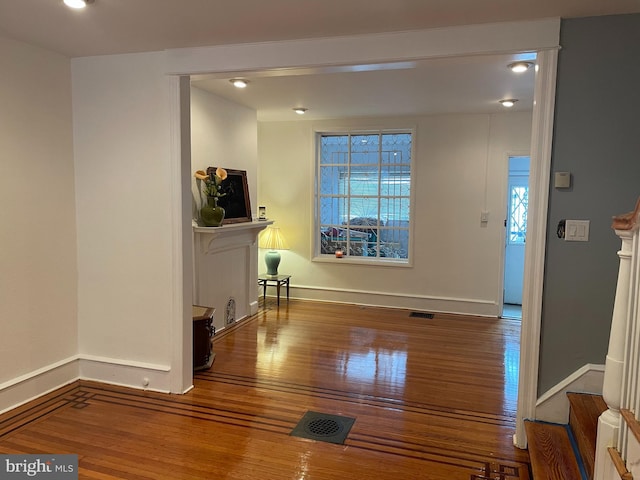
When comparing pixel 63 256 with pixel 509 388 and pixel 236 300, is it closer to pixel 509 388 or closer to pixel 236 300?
pixel 236 300

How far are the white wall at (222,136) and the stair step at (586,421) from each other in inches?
134

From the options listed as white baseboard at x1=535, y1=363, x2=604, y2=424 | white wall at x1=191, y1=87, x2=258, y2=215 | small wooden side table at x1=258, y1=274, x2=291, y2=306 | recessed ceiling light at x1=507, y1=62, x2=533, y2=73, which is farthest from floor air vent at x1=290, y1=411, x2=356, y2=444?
small wooden side table at x1=258, y1=274, x2=291, y2=306

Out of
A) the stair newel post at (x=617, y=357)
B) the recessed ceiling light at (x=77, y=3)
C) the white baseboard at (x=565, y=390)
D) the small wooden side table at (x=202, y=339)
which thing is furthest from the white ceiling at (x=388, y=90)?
the white baseboard at (x=565, y=390)

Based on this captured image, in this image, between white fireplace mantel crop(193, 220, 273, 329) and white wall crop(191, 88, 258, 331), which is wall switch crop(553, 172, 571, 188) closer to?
white fireplace mantel crop(193, 220, 273, 329)

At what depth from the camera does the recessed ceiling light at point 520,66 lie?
3250 mm

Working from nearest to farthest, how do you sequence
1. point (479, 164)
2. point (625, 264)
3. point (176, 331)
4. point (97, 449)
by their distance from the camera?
point (625, 264) < point (97, 449) < point (176, 331) < point (479, 164)

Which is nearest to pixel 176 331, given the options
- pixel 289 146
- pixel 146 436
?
pixel 146 436

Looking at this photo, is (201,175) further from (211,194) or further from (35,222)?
(35,222)

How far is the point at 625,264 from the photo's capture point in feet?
5.42

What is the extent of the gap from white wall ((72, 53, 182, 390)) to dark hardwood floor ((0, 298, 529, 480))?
0.32 metres

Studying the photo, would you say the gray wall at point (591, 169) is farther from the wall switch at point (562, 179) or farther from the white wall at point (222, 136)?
the white wall at point (222, 136)

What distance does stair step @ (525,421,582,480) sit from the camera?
217cm

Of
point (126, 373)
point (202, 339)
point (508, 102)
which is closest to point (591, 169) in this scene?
point (508, 102)

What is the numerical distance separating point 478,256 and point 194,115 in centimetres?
367
